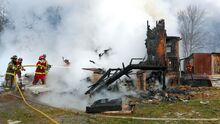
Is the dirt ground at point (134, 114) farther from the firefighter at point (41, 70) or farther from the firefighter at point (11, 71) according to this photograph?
the firefighter at point (41, 70)

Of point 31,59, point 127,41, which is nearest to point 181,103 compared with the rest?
point 127,41

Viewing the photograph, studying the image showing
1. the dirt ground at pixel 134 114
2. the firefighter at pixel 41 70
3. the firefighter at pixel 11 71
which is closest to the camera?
the dirt ground at pixel 134 114

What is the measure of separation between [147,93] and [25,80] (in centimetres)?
891

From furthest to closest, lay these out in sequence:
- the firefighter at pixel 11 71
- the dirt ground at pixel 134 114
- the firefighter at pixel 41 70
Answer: the firefighter at pixel 41 70 → the firefighter at pixel 11 71 → the dirt ground at pixel 134 114

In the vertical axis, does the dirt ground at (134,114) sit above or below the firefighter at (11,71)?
below

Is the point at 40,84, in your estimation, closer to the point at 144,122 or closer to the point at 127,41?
the point at 144,122

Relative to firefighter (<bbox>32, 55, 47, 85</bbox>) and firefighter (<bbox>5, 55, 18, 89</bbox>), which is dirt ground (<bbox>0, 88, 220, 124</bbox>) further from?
firefighter (<bbox>32, 55, 47, 85</bbox>)

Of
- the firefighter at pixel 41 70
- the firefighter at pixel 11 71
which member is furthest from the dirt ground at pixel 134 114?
the firefighter at pixel 41 70

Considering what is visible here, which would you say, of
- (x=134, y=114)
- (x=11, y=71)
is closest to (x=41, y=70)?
(x=11, y=71)

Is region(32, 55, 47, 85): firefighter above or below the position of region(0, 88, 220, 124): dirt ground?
above

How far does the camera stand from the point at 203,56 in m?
26.2

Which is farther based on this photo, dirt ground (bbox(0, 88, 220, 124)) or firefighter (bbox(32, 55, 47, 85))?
firefighter (bbox(32, 55, 47, 85))

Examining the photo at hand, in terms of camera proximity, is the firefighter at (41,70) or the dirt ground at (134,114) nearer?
the dirt ground at (134,114)

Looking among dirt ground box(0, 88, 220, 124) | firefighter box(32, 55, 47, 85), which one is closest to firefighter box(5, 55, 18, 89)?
firefighter box(32, 55, 47, 85)
